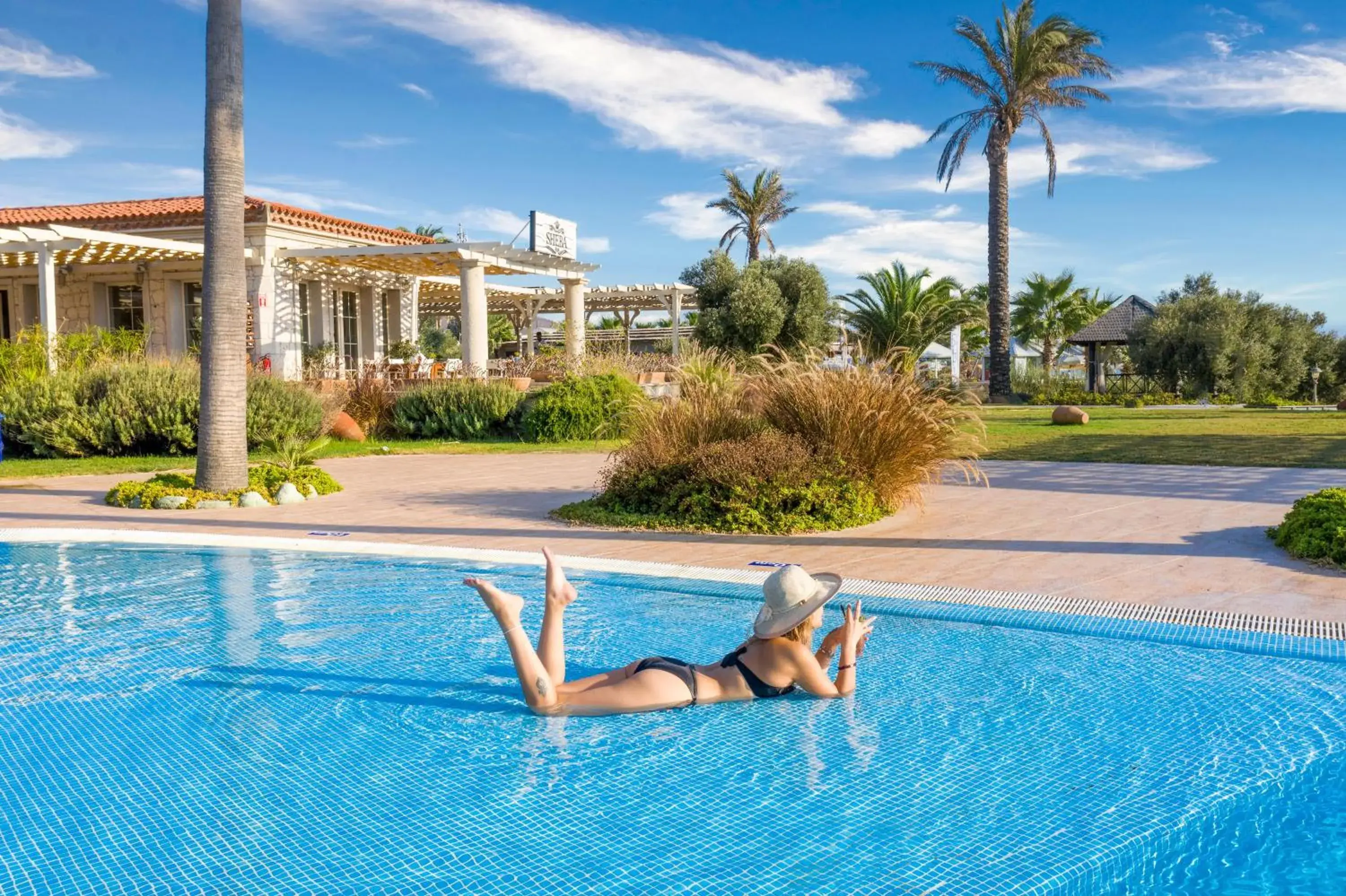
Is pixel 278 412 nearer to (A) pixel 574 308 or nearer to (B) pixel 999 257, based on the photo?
(A) pixel 574 308

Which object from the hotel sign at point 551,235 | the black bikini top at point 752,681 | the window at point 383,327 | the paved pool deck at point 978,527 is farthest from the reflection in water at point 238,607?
the window at point 383,327

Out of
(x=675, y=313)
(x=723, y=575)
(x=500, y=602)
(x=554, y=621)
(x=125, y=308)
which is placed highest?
(x=675, y=313)

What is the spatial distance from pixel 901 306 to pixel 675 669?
29.0 meters

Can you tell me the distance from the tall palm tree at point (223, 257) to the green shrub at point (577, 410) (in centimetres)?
711

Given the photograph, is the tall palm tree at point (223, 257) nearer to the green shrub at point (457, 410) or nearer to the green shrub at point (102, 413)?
the green shrub at point (102, 413)

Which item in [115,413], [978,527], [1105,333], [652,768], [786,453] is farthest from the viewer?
[1105,333]

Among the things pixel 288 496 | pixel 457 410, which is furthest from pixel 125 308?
pixel 288 496

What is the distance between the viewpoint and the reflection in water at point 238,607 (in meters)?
5.09

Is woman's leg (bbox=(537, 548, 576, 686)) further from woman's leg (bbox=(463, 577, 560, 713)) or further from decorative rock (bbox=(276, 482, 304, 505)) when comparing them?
decorative rock (bbox=(276, 482, 304, 505))

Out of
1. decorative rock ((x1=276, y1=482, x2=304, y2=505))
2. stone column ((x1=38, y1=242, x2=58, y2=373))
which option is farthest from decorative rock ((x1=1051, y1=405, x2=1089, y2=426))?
stone column ((x1=38, y1=242, x2=58, y2=373))

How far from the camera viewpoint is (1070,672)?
4520mm

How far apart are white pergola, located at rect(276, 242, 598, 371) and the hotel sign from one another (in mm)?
362

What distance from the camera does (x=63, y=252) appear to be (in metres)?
19.9

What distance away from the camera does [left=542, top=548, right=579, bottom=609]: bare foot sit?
386 centimetres
